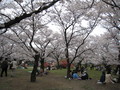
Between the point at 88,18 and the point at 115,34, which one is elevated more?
the point at 88,18

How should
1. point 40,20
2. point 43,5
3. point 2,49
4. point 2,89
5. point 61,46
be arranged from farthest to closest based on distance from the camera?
point 61,46, point 2,49, point 40,20, point 2,89, point 43,5

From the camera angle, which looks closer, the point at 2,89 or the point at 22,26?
the point at 2,89

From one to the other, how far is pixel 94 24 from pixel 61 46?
10.5 metres

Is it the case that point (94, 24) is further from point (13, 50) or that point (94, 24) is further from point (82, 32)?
point (13, 50)

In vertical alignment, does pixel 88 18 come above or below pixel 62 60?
above

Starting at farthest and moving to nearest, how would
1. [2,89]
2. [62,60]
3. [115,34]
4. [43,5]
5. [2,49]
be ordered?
[62,60] → [2,49] → [115,34] → [2,89] → [43,5]

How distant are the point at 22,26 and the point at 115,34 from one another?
951 cm

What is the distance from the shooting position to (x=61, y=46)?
23.7m

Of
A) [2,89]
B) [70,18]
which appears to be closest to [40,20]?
[70,18]

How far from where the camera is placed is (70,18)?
47.8 feet

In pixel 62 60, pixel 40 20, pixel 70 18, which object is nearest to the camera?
pixel 40 20

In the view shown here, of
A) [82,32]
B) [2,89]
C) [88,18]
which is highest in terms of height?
[88,18]

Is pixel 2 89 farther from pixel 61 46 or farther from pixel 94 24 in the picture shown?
pixel 61 46

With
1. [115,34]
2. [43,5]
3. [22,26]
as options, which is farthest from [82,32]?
[43,5]
